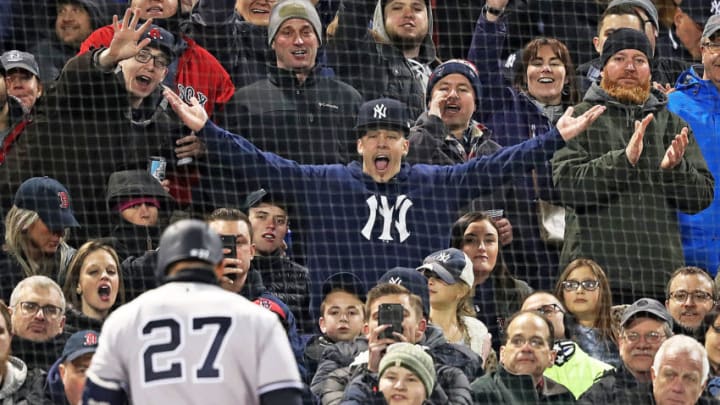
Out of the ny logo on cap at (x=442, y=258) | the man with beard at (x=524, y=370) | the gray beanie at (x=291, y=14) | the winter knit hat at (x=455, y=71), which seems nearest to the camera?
the man with beard at (x=524, y=370)

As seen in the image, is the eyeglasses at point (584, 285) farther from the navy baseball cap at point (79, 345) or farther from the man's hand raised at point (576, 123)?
the navy baseball cap at point (79, 345)

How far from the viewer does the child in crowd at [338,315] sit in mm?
9414

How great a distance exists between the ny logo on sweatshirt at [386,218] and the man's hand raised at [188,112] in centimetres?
91

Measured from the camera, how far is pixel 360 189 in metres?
9.91

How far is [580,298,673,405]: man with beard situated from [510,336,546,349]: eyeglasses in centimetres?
42

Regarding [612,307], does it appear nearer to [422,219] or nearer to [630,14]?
[422,219]

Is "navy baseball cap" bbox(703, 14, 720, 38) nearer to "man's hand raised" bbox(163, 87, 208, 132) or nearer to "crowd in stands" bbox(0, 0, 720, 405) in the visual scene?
"crowd in stands" bbox(0, 0, 720, 405)

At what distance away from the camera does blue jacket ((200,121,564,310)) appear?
32.4 ft

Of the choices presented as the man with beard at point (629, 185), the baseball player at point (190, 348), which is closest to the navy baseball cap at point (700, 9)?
the man with beard at point (629, 185)

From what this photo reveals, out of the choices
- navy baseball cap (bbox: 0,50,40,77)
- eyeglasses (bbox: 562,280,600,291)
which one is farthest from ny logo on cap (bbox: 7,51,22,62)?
eyeglasses (bbox: 562,280,600,291)

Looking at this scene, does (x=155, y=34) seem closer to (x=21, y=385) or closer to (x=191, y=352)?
(x=21, y=385)

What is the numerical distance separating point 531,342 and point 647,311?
0.78m

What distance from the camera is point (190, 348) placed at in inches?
265

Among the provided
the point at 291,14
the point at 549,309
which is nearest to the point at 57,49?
the point at 291,14
